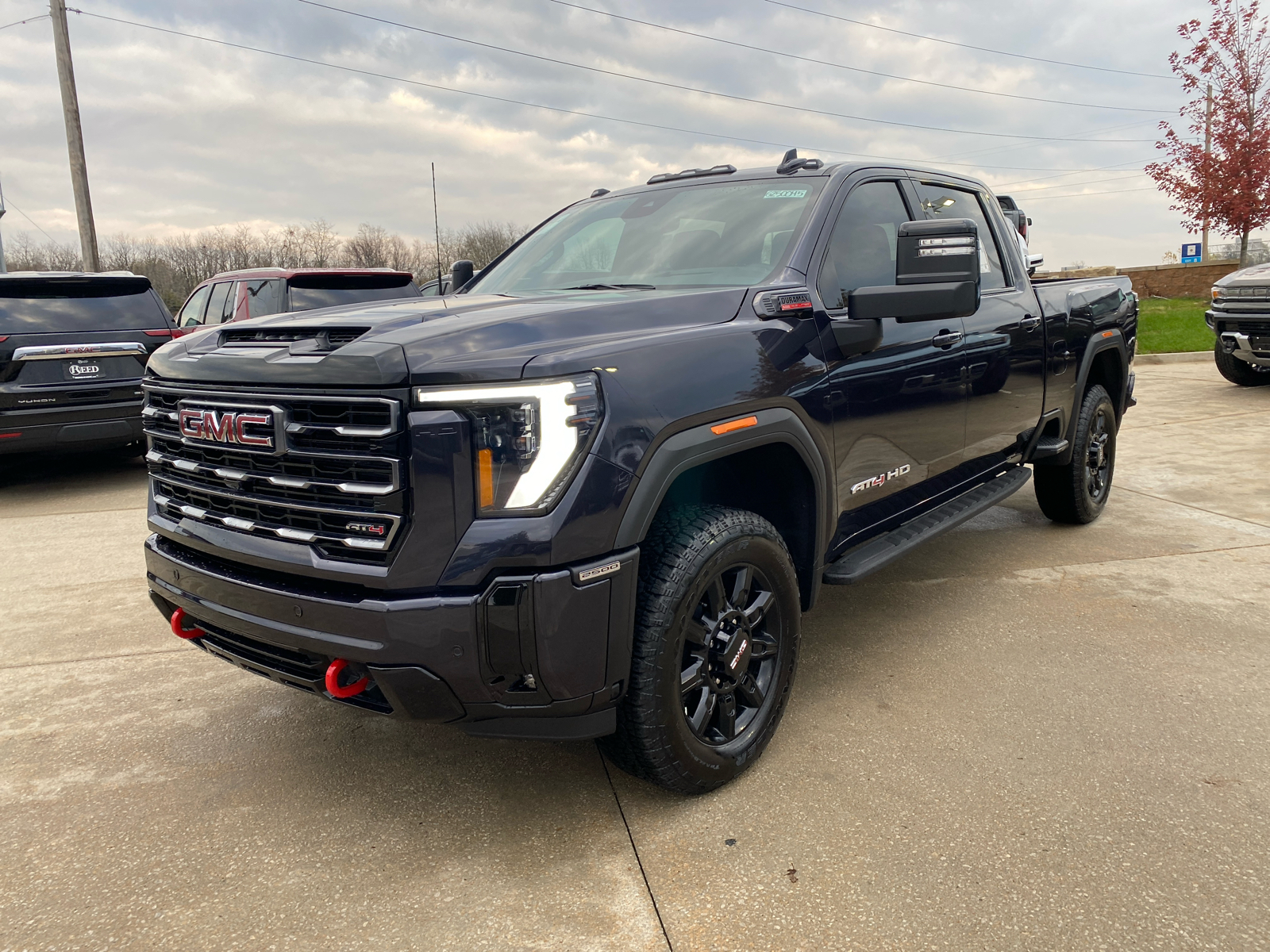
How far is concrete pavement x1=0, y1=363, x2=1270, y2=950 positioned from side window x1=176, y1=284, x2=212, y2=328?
623 centimetres

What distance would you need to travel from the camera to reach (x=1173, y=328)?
16.9m

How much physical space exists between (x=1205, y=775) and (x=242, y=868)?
2821 millimetres

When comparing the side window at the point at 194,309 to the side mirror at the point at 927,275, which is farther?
the side window at the point at 194,309

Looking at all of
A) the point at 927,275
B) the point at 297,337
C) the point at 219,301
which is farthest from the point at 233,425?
the point at 219,301

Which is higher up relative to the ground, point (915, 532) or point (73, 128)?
point (73, 128)

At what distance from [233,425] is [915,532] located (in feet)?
8.58

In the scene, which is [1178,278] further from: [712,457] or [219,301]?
[712,457]

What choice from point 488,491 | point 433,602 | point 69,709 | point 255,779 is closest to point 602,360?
point 488,491

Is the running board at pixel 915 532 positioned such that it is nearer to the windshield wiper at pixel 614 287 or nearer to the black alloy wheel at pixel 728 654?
the black alloy wheel at pixel 728 654

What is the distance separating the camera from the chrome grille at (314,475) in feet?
7.00

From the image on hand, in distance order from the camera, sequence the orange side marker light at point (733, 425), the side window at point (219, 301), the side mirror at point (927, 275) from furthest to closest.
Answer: the side window at point (219, 301) → the side mirror at point (927, 275) → the orange side marker light at point (733, 425)

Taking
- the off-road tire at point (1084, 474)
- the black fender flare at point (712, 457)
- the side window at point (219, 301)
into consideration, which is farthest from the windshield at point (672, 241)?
the side window at point (219, 301)

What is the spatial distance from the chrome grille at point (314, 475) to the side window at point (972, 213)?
2.89 m

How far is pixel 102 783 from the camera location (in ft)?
9.41
